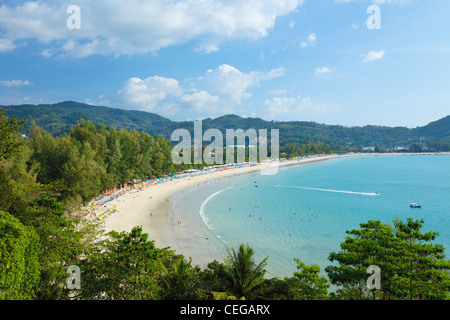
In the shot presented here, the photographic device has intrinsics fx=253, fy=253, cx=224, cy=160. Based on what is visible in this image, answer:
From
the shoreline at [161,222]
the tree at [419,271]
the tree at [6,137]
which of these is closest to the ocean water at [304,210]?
the shoreline at [161,222]

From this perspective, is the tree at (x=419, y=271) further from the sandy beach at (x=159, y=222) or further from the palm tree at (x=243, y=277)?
the sandy beach at (x=159, y=222)

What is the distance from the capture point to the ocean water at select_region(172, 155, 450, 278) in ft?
79.9

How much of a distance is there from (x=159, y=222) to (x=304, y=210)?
2124 cm

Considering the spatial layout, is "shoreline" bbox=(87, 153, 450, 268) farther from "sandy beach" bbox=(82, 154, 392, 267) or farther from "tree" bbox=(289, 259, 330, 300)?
"tree" bbox=(289, 259, 330, 300)

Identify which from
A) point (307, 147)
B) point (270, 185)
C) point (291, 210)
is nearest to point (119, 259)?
point (291, 210)

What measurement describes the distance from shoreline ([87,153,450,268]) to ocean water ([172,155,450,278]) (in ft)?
4.87

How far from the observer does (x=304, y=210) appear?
38.0 m

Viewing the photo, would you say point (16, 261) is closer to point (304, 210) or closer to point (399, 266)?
point (399, 266)

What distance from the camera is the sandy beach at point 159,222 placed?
2273 centimetres

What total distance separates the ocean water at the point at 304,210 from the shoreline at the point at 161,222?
4.87 ft

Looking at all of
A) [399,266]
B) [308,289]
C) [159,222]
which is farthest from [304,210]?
[308,289]

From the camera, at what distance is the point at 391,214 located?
36.1 metres

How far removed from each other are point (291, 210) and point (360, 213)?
31.5ft
